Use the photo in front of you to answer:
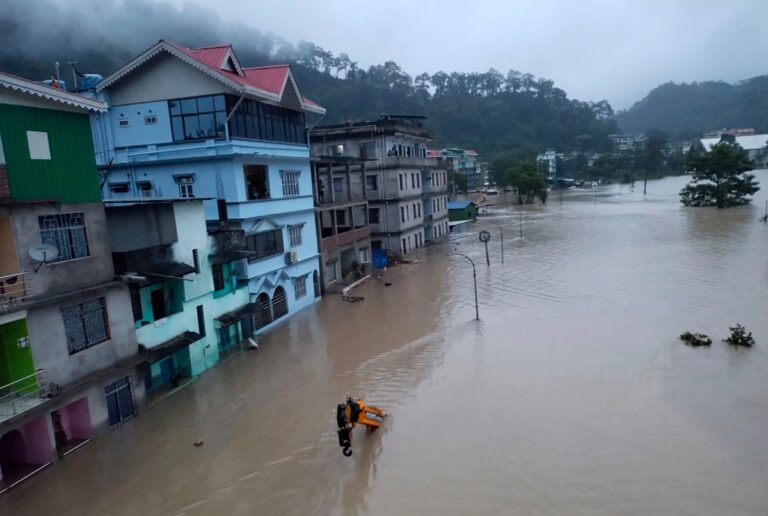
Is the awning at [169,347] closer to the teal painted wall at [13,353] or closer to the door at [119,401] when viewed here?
the door at [119,401]

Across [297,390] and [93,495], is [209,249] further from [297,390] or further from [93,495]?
[93,495]

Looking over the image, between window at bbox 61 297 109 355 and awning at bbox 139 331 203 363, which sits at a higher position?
window at bbox 61 297 109 355

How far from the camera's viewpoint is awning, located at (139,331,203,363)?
1611 centimetres

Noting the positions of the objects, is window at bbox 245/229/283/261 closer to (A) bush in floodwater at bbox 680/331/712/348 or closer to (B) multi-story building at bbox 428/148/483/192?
(A) bush in floodwater at bbox 680/331/712/348

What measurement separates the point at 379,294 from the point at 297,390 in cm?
1315

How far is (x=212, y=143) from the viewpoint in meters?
22.1

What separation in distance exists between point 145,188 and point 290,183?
6632mm

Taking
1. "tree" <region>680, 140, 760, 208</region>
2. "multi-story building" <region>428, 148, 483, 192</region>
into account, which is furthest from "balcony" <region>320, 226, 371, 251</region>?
"multi-story building" <region>428, 148, 483, 192</region>

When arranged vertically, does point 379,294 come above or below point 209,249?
below

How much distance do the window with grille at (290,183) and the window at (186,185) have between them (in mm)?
4560

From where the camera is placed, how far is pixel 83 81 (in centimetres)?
2392

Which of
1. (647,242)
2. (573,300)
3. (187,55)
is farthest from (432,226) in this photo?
(187,55)

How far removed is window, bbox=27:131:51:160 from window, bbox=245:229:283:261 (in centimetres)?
936

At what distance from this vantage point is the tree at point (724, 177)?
62438 mm
